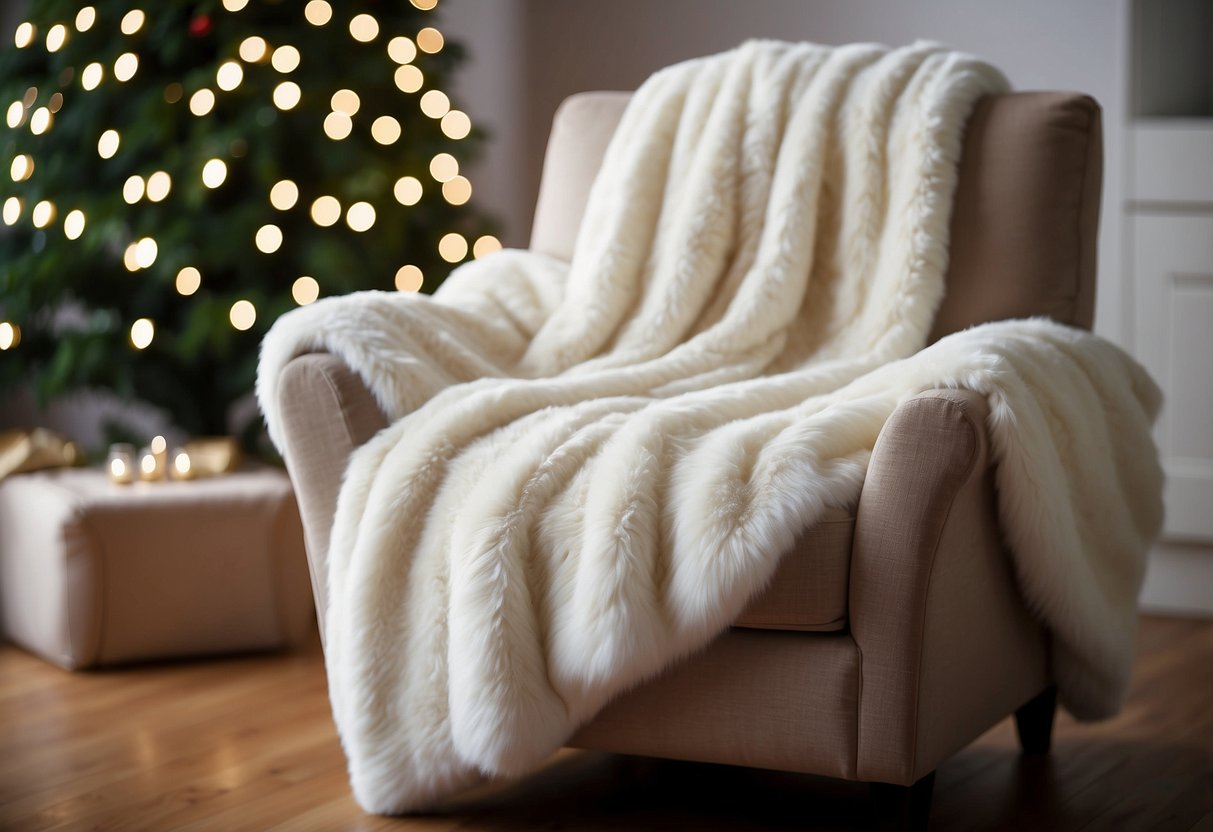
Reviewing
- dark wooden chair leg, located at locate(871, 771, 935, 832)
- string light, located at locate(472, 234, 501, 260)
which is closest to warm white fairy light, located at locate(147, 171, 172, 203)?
string light, located at locate(472, 234, 501, 260)

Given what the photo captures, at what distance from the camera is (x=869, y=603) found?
142cm

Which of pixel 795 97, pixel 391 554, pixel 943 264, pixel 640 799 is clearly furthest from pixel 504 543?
pixel 795 97

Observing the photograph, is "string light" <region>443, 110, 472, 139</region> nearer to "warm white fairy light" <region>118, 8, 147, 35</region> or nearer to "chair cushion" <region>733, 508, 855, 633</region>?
"warm white fairy light" <region>118, 8, 147, 35</region>

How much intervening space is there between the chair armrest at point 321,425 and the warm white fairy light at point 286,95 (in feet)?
2.99

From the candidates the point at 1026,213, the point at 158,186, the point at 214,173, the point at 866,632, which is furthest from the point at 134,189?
the point at 866,632

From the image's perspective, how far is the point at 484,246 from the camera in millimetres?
2680

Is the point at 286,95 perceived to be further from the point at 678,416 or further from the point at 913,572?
the point at 913,572

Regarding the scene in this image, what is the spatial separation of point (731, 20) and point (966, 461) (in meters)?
2.02

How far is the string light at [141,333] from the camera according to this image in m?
2.43

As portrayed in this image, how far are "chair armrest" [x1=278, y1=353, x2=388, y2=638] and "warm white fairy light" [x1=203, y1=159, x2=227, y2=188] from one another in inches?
31.4

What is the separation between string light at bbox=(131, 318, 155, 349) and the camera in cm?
243

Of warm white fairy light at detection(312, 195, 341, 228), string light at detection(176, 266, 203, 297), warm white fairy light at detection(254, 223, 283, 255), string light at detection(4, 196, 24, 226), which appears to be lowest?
string light at detection(176, 266, 203, 297)

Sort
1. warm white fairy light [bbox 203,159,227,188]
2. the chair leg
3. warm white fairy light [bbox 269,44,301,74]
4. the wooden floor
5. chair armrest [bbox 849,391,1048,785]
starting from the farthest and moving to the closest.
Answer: warm white fairy light [bbox 269,44,301,74] < warm white fairy light [bbox 203,159,227,188] < the chair leg < the wooden floor < chair armrest [bbox 849,391,1048,785]

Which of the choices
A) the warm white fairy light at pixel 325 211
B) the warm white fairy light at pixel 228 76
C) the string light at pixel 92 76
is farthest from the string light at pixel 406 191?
the string light at pixel 92 76
